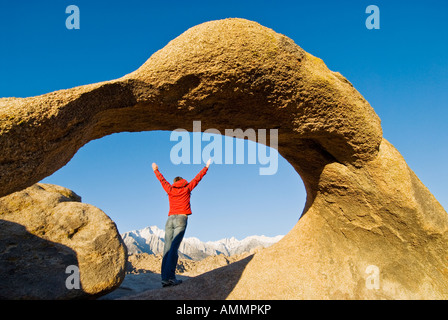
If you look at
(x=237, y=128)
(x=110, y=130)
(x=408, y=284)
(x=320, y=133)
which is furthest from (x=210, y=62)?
(x=408, y=284)

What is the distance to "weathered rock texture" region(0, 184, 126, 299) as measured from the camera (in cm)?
582

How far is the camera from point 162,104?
5.02m

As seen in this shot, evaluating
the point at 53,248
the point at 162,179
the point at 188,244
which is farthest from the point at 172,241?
the point at 188,244

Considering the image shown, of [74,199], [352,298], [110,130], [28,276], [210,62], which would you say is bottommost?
[352,298]

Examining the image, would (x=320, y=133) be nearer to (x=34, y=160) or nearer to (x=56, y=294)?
(x=34, y=160)

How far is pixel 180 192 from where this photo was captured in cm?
681

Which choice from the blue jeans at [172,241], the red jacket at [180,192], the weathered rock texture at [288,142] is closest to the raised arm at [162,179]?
the red jacket at [180,192]

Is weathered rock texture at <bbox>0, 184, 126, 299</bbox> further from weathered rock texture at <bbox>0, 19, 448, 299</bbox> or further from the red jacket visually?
the red jacket

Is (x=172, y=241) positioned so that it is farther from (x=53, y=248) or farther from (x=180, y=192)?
(x=53, y=248)

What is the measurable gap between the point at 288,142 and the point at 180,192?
98.9 inches

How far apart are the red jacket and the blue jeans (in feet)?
0.48

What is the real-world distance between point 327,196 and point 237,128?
2.78 m

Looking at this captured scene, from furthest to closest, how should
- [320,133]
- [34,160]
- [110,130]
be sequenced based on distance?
[320,133], [110,130], [34,160]

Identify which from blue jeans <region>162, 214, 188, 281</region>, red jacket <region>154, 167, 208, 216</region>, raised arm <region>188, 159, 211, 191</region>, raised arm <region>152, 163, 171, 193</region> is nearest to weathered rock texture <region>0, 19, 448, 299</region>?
blue jeans <region>162, 214, 188, 281</region>
